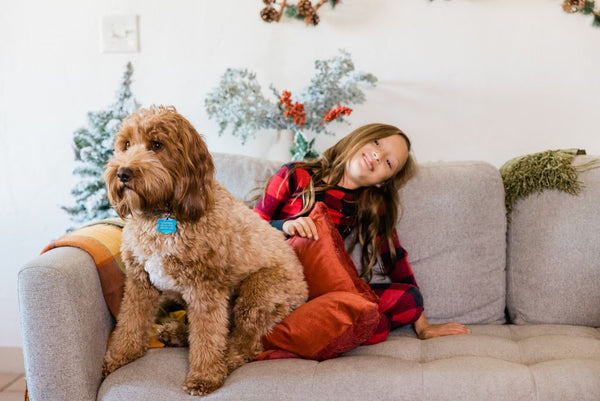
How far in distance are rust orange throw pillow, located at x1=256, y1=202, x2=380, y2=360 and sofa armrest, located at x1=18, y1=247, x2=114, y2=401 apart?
540 mm

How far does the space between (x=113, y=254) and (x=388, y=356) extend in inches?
37.8

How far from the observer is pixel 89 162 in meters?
2.60

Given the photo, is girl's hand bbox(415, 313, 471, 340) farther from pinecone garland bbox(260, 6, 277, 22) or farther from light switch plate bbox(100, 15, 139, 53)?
light switch plate bbox(100, 15, 139, 53)

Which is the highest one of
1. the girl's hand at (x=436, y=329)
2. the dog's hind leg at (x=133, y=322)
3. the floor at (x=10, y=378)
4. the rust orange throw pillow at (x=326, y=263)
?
the rust orange throw pillow at (x=326, y=263)

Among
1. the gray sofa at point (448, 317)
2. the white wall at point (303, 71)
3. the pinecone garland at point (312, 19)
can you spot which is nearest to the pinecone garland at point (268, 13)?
the white wall at point (303, 71)

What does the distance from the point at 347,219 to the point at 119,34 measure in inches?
61.2

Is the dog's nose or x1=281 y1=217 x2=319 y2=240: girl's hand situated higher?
the dog's nose

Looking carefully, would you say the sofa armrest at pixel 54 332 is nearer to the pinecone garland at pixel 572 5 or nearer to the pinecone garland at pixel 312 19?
the pinecone garland at pixel 312 19

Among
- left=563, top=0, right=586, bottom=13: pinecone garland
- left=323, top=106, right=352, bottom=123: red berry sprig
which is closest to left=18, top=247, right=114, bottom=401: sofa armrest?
left=323, top=106, right=352, bottom=123: red berry sprig

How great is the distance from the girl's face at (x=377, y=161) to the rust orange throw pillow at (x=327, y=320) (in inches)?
17.7

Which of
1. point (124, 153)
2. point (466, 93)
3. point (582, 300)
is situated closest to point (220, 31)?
point (466, 93)

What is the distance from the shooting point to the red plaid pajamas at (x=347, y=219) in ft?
6.79

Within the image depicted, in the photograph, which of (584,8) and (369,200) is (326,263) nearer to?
(369,200)

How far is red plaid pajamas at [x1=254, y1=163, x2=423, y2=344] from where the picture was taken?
2.07 meters
